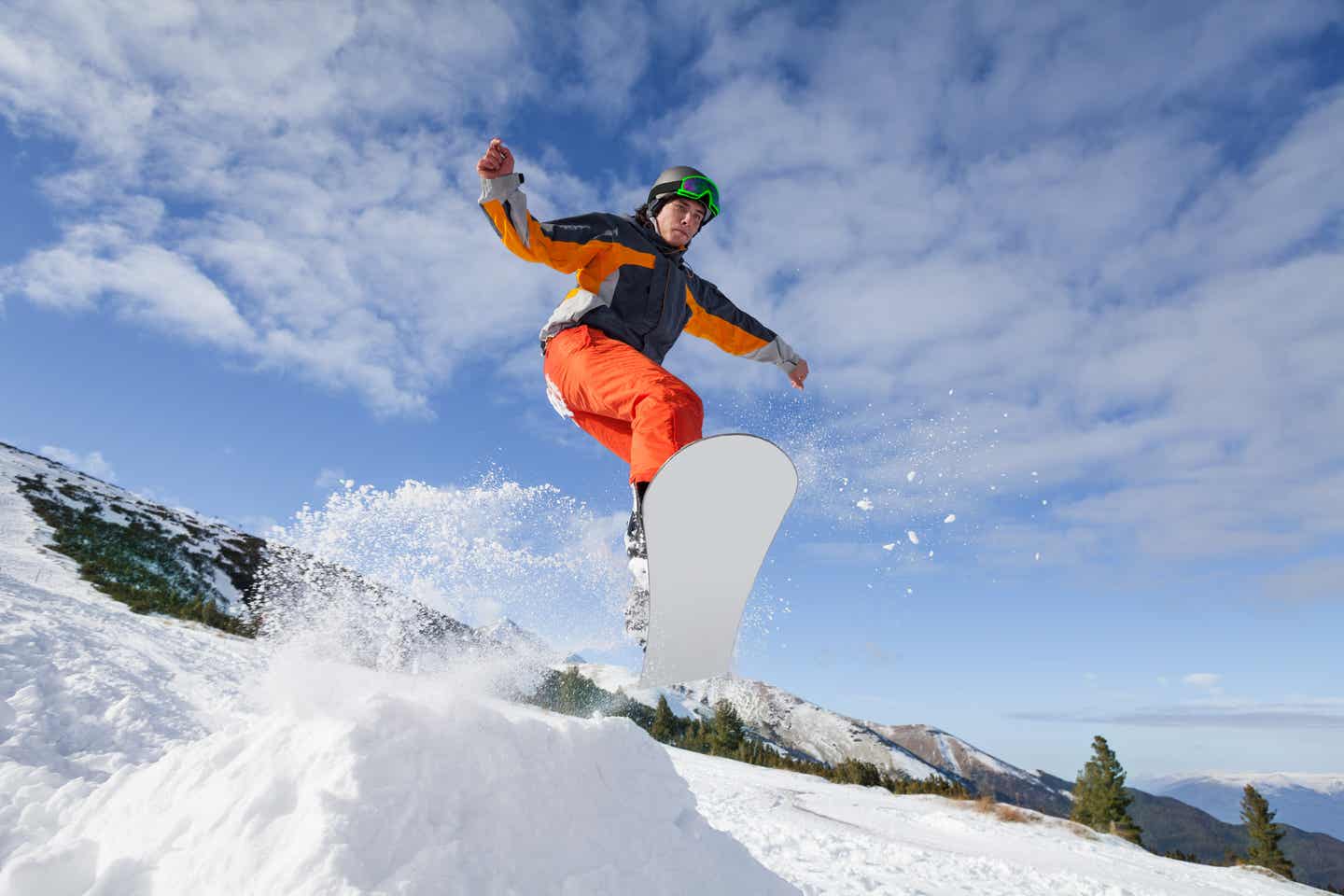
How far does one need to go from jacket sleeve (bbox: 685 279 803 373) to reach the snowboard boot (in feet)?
7.23

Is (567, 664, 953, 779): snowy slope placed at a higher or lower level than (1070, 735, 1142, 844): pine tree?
higher

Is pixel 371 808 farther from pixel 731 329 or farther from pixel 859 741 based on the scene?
pixel 859 741

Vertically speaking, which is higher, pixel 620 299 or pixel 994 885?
pixel 620 299

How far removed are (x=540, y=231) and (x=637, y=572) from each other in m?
2.45

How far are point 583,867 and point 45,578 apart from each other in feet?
80.7

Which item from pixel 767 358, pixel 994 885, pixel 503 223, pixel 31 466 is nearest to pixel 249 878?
pixel 503 223

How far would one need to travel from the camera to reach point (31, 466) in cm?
4950

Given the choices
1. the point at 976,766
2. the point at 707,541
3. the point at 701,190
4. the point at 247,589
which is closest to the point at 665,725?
the point at 247,589

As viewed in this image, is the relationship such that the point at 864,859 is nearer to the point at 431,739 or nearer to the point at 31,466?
the point at 431,739

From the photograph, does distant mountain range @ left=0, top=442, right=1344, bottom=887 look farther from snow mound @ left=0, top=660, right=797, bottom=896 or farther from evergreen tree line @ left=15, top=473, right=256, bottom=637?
snow mound @ left=0, top=660, right=797, bottom=896

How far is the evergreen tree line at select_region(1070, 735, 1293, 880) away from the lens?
122ft

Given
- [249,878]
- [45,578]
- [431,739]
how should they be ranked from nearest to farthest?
[249,878] < [431,739] < [45,578]

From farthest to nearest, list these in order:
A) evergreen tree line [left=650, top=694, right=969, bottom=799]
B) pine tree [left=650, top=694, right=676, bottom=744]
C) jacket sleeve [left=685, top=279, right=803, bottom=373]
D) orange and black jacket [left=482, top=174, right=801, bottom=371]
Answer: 1. pine tree [left=650, top=694, right=676, bottom=744]
2. evergreen tree line [left=650, top=694, right=969, bottom=799]
3. jacket sleeve [left=685, top=279, right=803, bottom=373]
4. orange and black jacket [left=482, top=174, right=801, bottom=371]

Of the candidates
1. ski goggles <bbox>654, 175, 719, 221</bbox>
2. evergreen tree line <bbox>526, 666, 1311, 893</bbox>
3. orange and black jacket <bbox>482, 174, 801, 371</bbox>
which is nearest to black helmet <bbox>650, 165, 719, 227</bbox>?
ski goggles <bbox>654, 175, 719, 221</bbox>
